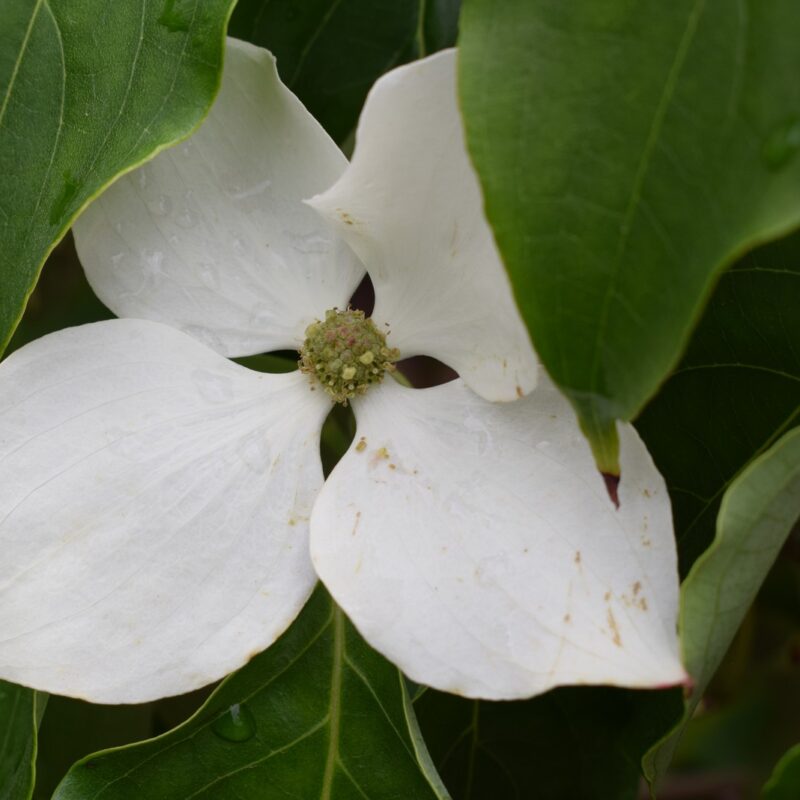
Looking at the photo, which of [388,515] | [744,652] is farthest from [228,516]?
[744,652]

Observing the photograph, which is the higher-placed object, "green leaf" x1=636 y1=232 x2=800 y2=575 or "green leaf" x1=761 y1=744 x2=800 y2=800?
"green leaf" x1=636 y1=232 x2=800 y2=575

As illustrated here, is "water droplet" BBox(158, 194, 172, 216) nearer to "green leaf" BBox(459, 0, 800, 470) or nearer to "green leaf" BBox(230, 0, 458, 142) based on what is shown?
"green leaf" BBox(230, 0, 458, 142)

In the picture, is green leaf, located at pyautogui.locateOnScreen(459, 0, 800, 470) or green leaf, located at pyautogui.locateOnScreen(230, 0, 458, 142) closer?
green leaf, located at pyautogui.locateOnScreen(459, 0, 800, 470)

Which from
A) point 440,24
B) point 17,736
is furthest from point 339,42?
point 17,736

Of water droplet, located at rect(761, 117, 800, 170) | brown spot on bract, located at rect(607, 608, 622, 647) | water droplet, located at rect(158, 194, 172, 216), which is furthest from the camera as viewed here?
water droplet, located at rect(158, 194, 172, 216)

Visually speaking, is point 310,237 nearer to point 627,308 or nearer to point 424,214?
point 424,214

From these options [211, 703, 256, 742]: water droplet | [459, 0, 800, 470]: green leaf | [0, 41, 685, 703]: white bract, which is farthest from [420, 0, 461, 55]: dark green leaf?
[211, 703, 256, 742]: water droplet
